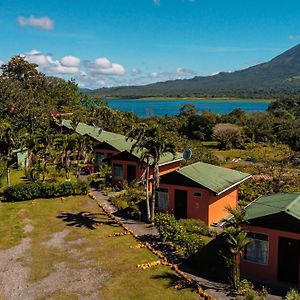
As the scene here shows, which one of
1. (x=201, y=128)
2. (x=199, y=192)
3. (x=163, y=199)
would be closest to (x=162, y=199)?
(x=163, y=199)

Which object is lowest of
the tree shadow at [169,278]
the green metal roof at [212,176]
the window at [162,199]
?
the tree shadow at [169,278]

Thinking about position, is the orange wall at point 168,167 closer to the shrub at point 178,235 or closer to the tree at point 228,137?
the shrub at point 178,235

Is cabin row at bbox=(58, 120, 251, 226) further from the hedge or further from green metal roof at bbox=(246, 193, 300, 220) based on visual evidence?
the hedge

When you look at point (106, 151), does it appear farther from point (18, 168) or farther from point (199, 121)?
point (199, 121)

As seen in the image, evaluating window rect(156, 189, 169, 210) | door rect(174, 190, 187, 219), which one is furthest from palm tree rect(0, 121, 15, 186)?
door rect(174, 190, 187, 219)

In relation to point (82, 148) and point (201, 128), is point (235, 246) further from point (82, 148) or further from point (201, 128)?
A: point (201, 128)

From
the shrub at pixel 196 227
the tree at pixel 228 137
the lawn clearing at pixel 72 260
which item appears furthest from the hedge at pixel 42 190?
the tree at pixel 228 137
